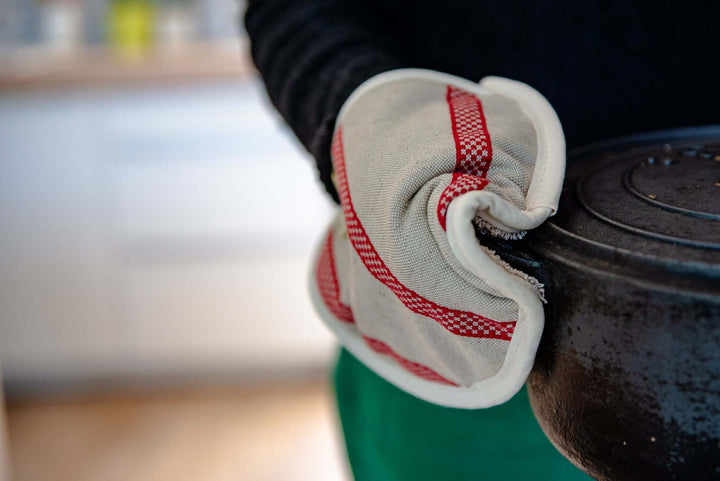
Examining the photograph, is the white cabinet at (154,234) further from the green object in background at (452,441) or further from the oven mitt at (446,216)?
the oven mitt at (446,216)

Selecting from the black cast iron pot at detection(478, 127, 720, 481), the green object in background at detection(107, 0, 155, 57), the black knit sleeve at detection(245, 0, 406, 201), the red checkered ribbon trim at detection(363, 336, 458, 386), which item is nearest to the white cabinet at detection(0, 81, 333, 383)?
the green object in background at detection(107, 0, 155, 57)

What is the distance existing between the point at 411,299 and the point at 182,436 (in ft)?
5.01

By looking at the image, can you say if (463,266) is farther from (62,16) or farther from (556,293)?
(62,16)

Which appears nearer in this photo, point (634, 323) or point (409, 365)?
point (634, 323)

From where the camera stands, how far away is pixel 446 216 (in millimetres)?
339

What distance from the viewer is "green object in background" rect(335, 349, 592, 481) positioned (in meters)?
0.57

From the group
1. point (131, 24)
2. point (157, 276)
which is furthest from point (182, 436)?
point (131, 24)

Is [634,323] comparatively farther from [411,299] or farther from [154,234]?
[154,234]

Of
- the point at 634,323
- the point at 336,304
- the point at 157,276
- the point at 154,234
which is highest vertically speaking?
the point at 634,323

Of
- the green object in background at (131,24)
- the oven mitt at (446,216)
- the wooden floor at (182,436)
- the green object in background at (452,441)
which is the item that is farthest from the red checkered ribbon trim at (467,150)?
the green object in background at (131,24)

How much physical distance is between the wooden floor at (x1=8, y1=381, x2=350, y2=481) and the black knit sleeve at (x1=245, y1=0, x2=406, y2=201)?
4.03ft

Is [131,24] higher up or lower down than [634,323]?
lower down

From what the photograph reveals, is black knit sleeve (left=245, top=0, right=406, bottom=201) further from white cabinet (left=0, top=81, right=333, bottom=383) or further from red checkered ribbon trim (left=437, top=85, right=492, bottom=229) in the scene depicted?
white cabinet (left=0, top=81, right=333, bottom=383)

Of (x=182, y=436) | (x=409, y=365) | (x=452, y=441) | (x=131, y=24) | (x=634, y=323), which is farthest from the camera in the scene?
(x=131, y=24)
